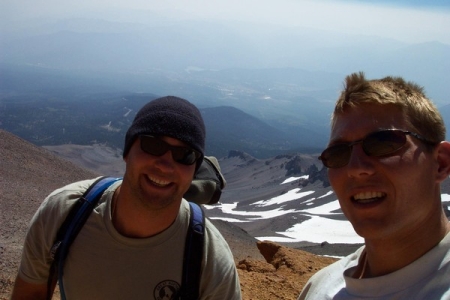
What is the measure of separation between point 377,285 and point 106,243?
2.37 metres

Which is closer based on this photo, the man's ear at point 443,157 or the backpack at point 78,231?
the man's ear at point 443,157

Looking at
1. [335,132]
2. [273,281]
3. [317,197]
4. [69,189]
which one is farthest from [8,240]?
[317,197]

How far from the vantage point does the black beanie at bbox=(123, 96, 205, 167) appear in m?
4.09

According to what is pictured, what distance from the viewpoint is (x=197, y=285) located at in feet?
12.8

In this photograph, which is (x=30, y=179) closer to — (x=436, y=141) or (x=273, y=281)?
(x=273, y=281)

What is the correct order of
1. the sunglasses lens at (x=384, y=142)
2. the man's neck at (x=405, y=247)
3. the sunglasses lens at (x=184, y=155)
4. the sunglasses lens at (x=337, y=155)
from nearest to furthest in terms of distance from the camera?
the man's neck at (x=405, y=247)
the sunglasses lens at (x=384, y=142)
the sunglasses lens at (x=337, y=155)
the sunglasses lens at (x=184, y=155)

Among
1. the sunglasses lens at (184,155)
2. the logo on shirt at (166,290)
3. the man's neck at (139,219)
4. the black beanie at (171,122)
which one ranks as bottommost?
the logo on shirt at (166,290)

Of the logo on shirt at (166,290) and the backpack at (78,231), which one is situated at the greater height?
the backpack at (78,231)

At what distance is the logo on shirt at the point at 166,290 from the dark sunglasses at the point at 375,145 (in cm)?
172

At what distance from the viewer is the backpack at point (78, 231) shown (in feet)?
12.8

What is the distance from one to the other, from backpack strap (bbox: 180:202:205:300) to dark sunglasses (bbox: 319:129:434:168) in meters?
1.39

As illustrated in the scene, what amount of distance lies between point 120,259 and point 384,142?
97.3 inches

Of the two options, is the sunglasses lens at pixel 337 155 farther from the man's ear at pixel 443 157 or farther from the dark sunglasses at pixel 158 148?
the dark sunglasses at pixel 158 148

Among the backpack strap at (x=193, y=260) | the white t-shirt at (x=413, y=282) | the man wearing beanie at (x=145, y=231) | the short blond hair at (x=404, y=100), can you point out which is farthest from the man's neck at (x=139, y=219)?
the short blond hair at (x=404, y=100)
